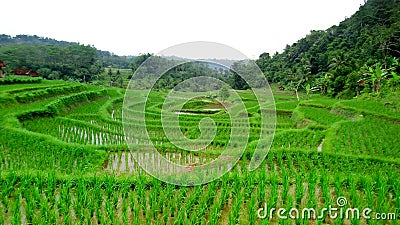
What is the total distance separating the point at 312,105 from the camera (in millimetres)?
17938

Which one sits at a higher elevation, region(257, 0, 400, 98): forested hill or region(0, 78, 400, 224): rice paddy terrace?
region(257, 0, 400, 98): forested hill

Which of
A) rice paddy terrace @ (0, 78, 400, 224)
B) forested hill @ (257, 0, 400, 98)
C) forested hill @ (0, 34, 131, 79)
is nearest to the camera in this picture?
rice paddy terrace @ (0, 78, 400, 224)

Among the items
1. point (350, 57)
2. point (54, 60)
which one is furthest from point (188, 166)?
point (54, 60)

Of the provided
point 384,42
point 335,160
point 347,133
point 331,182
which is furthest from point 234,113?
point 384,42

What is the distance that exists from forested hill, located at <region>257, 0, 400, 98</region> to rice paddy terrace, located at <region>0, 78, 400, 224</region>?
26.9 ft

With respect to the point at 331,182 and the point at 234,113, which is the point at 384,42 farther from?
the point at 331,182

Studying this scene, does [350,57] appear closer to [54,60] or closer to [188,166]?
[188,166]

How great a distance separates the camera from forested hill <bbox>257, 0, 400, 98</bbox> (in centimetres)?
2135

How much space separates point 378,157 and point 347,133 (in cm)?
265

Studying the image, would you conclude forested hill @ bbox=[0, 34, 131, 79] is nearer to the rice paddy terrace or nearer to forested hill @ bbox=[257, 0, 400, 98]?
forested hill @ bbox=[257, 0, 400, 98]

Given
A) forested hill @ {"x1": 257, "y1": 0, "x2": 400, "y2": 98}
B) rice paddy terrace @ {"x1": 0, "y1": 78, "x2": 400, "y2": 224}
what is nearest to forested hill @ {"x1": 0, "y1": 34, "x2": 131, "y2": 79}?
forested hill @ {"x1": 257, "y1": 0, "x2": 400, "y2": 98}

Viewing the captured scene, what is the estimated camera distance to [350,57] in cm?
2669

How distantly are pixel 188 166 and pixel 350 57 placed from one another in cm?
2510

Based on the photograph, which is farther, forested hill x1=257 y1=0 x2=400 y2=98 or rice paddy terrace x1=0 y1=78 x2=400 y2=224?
forested hill x1=257 y1=0 x2=400 y2=98
